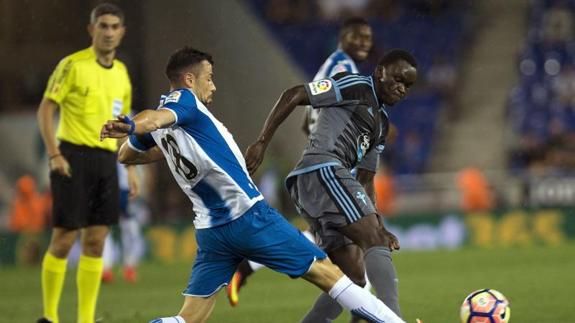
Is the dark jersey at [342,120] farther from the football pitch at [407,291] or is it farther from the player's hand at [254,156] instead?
the football pitch at [407,291]

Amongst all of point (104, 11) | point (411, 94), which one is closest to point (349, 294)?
point (104, 11)

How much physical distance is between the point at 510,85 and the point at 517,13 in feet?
5.80

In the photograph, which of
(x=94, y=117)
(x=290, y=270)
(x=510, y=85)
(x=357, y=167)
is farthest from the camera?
(x=510, y=85)

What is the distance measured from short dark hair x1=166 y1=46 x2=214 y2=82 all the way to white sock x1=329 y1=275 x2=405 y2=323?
55.1 inches

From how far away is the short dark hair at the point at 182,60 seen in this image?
235 inches

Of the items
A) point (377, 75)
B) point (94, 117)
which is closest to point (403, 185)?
point (94, 117)

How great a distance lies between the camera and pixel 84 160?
26.8 ft

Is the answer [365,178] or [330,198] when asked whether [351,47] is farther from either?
[330,198]

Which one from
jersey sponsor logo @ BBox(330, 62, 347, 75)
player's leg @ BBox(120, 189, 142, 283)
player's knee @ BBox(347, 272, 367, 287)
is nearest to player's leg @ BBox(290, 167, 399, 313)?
player's knee @ BBox(347, 272, 367, 287)

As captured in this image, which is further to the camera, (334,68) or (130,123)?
(334,68)

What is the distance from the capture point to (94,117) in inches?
324

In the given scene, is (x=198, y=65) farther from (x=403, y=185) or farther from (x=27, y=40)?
(x=27, y=40)

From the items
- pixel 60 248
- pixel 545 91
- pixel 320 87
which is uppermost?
pixel 545 91

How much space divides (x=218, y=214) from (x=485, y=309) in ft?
5.84
